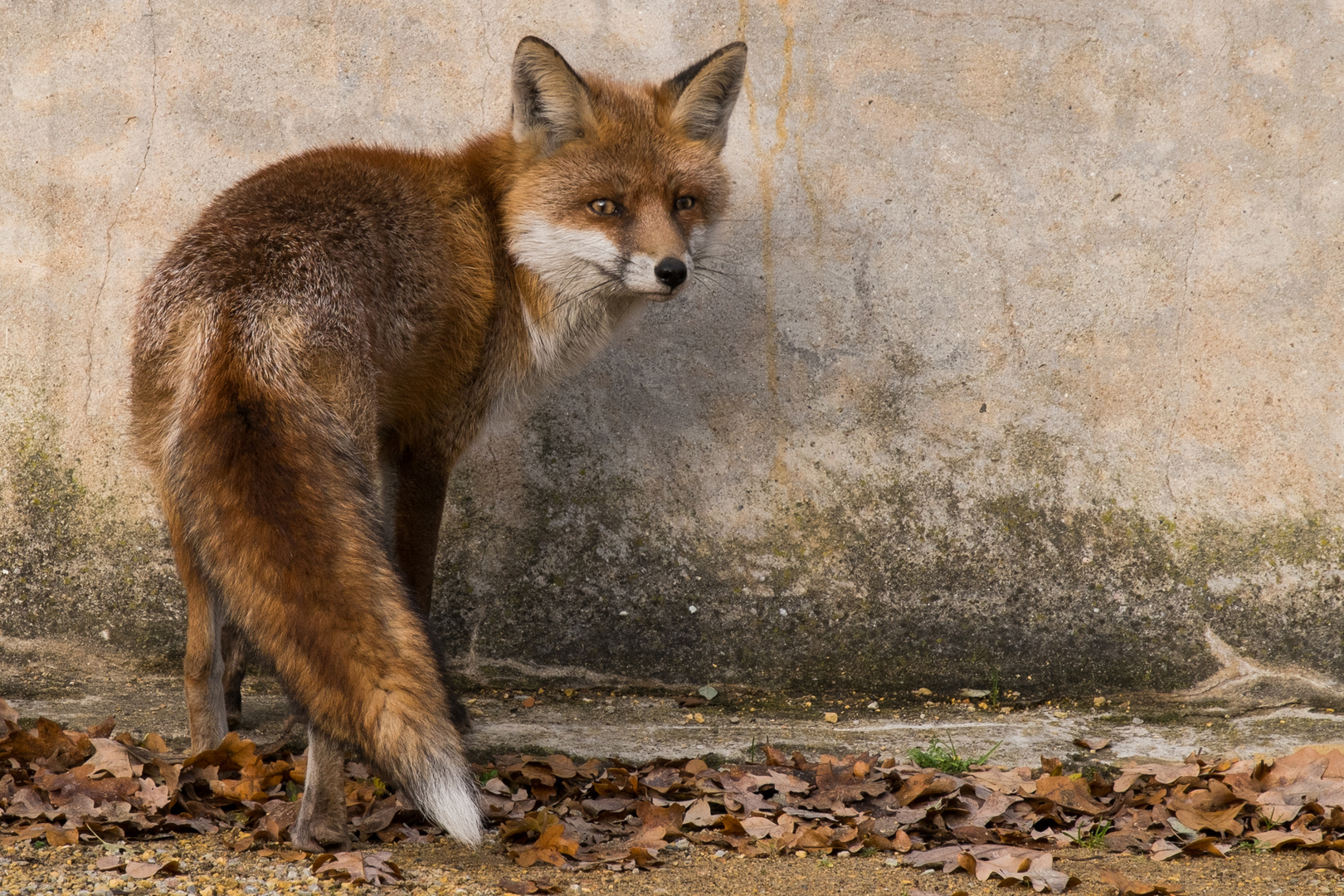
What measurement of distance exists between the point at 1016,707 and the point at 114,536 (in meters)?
3.45

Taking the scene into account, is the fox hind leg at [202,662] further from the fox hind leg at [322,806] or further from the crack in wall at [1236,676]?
the crack in wall at [1236,676]

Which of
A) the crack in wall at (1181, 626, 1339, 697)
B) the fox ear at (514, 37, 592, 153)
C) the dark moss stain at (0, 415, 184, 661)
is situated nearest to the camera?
the fox ear at (514, 37, 592, 153)

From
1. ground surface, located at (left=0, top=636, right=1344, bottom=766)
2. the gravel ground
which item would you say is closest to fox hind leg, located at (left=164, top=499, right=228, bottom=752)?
ground surface, located at (left=0, top=636, right=1344, bottom=766)

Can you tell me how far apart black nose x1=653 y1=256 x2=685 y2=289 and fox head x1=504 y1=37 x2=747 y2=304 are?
0.04 metres

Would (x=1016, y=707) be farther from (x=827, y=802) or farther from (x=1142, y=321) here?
(x=1142, y=321)

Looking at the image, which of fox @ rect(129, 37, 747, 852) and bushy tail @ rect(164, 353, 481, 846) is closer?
bushy tail @ rect(164, 353, 481, 846)

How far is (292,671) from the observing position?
2.29 m

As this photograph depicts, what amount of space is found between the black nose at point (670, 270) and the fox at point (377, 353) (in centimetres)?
1

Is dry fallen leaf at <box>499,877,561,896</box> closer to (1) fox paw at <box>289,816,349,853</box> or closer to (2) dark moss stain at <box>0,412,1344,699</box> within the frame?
(1) fox paw at <box>289,816,349,853</box>

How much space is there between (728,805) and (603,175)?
1972 mm

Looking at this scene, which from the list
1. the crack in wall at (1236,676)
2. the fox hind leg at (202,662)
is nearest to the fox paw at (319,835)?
the fox hind leg at (202,662)

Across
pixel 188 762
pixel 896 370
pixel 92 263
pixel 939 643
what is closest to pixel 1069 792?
pixel 939 643

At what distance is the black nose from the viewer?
325 cm

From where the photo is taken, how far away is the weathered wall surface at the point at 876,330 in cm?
402
